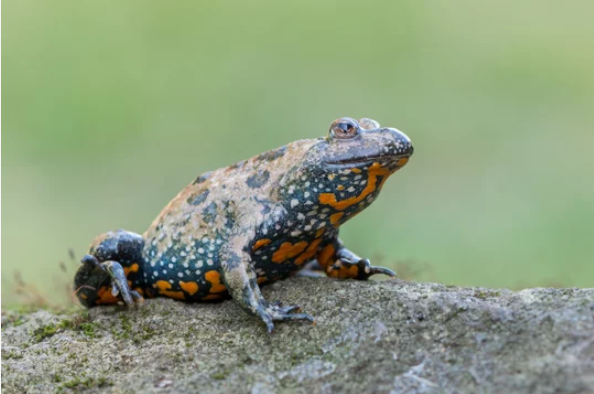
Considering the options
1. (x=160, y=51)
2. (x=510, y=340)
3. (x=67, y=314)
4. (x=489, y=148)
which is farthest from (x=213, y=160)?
(x=510, y=340)

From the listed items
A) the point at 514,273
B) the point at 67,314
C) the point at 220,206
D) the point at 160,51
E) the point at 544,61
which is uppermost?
the point at 160,51

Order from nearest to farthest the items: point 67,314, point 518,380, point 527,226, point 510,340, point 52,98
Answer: point 518,380 → point 510,340 → point 67,314 → point 527,226 → point 52,98

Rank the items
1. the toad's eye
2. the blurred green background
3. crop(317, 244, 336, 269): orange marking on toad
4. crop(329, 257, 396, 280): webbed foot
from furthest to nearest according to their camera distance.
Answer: the blurred green background → crop(317, 244, 336, 269): orange marking on toad → crop(329, 257, 396, 280): webbed foot → the toad's eye

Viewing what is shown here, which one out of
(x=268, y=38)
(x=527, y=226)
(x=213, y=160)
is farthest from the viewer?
(x=268, y=38)

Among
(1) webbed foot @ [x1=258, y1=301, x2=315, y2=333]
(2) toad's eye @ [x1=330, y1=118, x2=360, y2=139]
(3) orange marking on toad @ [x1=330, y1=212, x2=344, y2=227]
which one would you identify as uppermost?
(2) toad's eye @ [x1=330, y1=118, x2=360, y2=139]

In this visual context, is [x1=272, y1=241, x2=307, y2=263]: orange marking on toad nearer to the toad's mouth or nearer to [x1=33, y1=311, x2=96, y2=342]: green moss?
the toad's mouth

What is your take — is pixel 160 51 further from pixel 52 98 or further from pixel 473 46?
pixel 473 46

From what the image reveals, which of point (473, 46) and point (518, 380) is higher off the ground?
point (473, 46)

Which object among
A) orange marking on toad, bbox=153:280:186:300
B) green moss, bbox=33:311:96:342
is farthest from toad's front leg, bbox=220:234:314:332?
green moss, bbox=33:311:96:342
